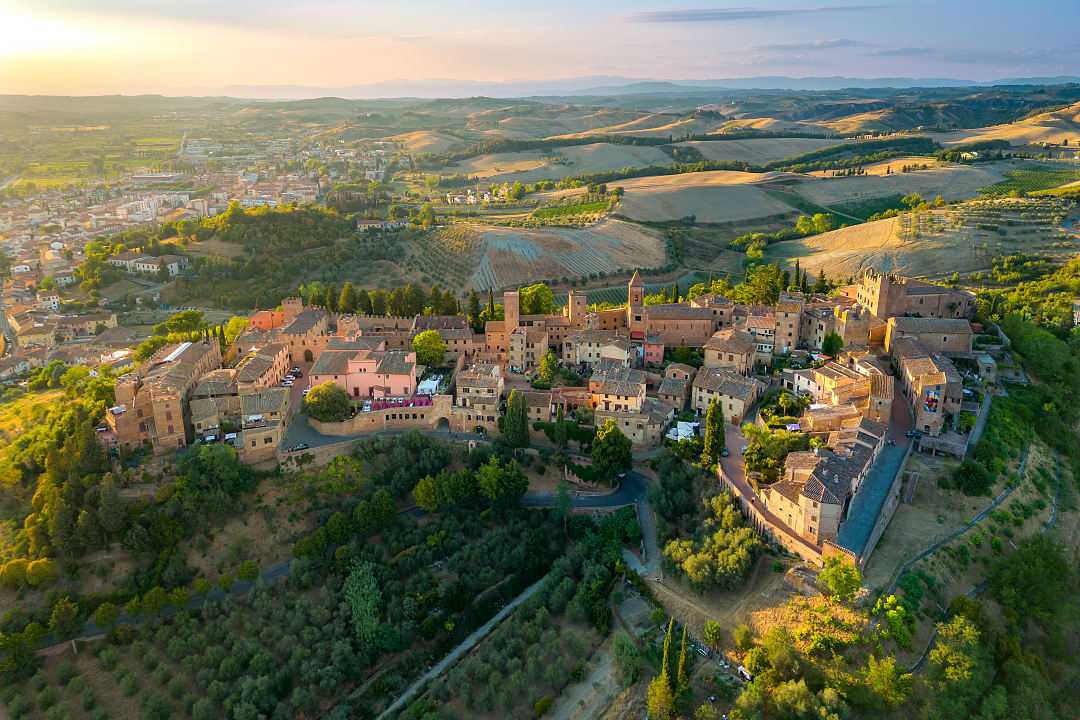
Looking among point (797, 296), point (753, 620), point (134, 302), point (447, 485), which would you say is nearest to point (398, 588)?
point (447, 485)

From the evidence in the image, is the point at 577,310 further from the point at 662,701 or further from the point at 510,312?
the point at 662,701

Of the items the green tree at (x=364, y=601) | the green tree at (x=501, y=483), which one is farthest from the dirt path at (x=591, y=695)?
the green tree at (x=501, y=483)

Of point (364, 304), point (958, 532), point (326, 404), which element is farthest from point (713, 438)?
point (364, 304)

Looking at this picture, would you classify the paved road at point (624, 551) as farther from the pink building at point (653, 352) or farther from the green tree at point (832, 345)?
the green tree at point (832, 345)

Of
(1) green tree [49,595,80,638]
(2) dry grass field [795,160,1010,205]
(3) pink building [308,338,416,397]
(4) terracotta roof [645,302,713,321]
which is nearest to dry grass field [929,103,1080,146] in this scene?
(2) dry grass field [795,160,1010,205]

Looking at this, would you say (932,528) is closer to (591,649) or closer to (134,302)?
(591,649)

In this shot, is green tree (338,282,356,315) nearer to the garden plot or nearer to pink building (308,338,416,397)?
pink building (308,338,416,397)

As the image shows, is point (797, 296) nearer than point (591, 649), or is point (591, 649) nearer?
point (591, 649)
